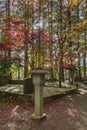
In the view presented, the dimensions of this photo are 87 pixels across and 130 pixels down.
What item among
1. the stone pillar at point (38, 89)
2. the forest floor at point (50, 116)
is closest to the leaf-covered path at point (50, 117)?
the forest floor at point (50, 116)

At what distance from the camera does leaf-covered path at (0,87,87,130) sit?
4.64m

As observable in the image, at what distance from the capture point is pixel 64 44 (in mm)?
10445

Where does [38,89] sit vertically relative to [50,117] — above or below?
above

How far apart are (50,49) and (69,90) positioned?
3024mm

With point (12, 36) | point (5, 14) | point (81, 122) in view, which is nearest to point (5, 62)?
point (12, 36)

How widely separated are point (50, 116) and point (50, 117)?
9cm

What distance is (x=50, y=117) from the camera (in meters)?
5.39

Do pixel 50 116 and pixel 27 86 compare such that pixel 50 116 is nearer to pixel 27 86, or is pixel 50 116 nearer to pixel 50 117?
pixel 50 117

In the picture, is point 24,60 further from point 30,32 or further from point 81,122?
point 81,122

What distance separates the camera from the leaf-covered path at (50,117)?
464cm

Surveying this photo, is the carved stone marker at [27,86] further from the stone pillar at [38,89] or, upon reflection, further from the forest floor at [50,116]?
the stone pillar at [38,89]

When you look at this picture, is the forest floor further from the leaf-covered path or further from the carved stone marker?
the carved stone marker

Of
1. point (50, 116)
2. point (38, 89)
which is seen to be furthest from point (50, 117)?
point (38, 89)

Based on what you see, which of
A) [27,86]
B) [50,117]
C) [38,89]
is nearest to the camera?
[38,89]
